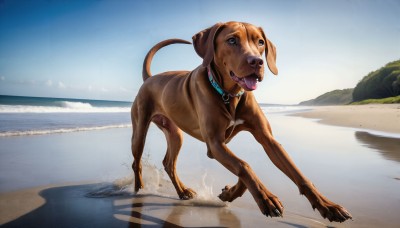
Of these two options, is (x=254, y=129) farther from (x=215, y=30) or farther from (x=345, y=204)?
(x=345, y=204)

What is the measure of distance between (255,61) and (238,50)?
0.22 m

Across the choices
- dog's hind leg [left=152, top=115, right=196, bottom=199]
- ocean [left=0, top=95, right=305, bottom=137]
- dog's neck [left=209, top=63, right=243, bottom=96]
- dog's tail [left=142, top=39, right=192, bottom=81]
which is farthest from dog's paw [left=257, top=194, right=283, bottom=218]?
ocean [left=0, top=95, right=305, bottom=137]

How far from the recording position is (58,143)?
19.9 feet

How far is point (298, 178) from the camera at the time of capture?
7.16 feet

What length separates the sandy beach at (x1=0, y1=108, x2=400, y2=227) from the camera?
244cm

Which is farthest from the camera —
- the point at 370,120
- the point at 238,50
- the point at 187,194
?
the point at 370,120

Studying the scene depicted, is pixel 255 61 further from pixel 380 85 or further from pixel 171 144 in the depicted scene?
pixel 380 85

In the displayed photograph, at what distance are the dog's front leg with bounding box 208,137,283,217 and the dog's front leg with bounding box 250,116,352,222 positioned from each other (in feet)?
0.93

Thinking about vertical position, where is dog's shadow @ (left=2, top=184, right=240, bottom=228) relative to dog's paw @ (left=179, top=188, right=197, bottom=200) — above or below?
above

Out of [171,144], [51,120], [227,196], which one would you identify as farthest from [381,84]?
[227,196]

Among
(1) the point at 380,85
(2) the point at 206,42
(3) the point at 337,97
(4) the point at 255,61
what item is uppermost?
(2) the point at 206,42

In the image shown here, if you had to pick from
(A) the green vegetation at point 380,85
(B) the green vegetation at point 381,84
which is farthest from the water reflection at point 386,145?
(B) the green vegetation at point 381,84

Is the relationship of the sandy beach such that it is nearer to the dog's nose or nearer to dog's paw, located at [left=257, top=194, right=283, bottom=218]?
dog's paw, located at [left=257, top=194, right=283, bottom=218]

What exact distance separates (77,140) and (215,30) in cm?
507
